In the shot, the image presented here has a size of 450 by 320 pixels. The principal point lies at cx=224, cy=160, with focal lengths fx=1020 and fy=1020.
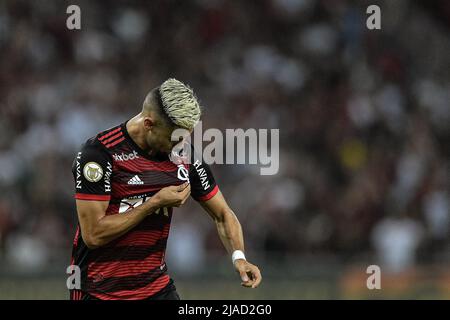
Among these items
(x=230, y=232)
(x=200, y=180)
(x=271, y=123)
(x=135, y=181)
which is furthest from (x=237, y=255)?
(x=271, y=123)

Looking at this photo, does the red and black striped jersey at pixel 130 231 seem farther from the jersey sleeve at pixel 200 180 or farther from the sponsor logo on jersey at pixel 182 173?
the jersey sleeve at pixel 200 180

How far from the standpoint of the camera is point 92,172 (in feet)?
21.7

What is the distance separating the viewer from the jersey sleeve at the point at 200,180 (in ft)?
23.3

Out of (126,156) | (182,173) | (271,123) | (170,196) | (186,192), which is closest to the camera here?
(170,196)

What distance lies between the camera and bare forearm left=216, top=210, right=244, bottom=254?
723 cm

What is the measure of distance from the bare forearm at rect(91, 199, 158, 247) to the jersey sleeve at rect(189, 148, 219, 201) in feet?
1.95

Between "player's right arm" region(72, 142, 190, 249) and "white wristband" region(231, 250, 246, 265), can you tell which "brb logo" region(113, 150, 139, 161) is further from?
"white wristband" region(231, 250, 246, 265)

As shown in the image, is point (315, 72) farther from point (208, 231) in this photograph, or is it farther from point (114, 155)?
point (114, 155)

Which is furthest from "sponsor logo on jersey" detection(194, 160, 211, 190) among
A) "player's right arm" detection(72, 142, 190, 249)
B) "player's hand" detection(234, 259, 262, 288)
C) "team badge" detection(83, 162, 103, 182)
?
"team badge" detection(83, 162, 103, 182)

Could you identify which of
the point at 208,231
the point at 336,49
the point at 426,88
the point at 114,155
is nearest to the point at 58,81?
the point at 208,231

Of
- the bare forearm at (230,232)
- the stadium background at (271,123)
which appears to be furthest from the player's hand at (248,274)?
the stadium background at (271,123)

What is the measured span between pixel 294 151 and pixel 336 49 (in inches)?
99.3

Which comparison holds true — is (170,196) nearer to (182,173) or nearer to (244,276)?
(182,173)

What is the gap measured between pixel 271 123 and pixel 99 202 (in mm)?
7948
